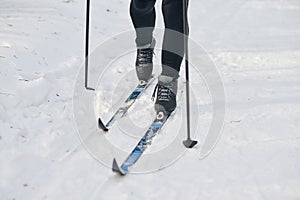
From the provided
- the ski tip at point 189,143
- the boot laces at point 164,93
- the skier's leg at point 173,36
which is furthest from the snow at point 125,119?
the skier's leg at point 173,36

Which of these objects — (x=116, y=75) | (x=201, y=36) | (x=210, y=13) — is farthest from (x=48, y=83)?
(x=210, y=13)

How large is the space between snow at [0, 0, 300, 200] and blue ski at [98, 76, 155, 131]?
0.14 ft

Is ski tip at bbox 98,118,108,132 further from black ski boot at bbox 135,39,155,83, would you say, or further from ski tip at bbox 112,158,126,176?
black ski boot at bbox 135,39,155,83

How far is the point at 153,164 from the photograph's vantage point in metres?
2.28

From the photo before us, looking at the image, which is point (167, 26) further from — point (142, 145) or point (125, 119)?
point (142, 145)

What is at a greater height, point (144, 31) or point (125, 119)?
point (144, 31)

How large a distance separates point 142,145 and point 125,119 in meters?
0.32

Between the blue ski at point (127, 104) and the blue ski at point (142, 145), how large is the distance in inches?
9.0

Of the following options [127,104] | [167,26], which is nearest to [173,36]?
[167,26]

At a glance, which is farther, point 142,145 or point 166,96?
point 166,96

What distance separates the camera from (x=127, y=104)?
9.12ft

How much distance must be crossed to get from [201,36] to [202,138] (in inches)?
65.6

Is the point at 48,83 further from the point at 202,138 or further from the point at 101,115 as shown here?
the point at 202,138

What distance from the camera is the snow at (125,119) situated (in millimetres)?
2111
